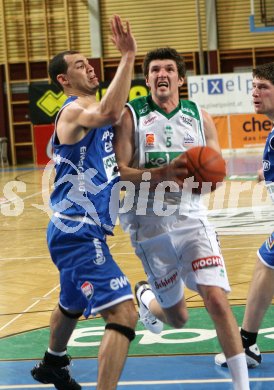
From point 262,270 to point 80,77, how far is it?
5.92 ft

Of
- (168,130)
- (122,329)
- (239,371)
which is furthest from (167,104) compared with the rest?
(239,371)

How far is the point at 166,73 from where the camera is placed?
5.03 meters

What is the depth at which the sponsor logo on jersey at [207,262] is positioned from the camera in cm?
477

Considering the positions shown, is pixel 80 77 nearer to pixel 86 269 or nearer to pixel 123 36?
pixel 123 36

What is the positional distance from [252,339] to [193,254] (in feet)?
2.98

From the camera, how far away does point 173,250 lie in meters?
4.99

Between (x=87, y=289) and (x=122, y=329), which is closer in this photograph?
(x=122, y=329)

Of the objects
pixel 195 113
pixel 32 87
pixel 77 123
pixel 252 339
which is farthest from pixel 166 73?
pixel 32 87

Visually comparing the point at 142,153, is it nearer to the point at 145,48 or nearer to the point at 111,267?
the point at 111,267

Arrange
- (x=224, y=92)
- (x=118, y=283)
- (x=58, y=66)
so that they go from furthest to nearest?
(x=224, y=92)
(x=58, y=66)
(x=118, y=283)

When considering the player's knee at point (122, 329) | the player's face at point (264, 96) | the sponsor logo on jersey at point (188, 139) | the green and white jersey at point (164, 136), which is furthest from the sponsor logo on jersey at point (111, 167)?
the player's face at point (264, 96)

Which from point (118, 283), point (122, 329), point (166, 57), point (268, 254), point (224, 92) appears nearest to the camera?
point (122, 329)

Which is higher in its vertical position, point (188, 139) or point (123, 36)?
point (123, 36)

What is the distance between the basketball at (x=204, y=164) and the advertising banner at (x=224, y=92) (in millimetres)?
17687
